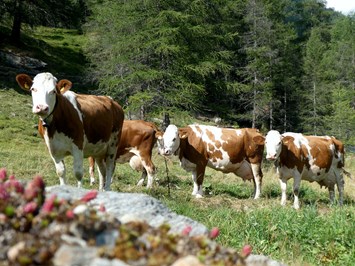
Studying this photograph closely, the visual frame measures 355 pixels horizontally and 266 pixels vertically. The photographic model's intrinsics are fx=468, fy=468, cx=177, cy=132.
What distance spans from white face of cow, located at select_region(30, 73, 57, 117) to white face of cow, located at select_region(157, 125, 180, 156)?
5291 millimetres

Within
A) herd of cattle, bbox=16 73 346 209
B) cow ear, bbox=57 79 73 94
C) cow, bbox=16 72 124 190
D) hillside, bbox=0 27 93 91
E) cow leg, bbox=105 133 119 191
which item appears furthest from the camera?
hillside, bbox=0 27 93 91

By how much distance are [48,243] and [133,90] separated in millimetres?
20916

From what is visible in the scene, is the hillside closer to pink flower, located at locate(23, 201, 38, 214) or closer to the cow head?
the cow head

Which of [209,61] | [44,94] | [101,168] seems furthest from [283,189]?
[209,61]

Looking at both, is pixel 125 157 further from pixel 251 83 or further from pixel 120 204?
pixel 251 83

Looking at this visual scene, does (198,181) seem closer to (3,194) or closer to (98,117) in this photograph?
(98,117)

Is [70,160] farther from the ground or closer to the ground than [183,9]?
closer to the ground

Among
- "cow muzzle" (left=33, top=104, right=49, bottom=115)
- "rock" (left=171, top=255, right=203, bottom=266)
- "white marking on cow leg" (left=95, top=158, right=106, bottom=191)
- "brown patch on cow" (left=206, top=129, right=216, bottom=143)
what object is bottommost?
"white marking on cow leg" (left=95, top=158, right=106, bottom=191)

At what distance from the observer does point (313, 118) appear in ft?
161

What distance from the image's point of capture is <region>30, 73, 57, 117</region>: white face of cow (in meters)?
6.71

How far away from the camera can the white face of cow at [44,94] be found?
6.71 metres

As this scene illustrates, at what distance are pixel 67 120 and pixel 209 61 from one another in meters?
16.6

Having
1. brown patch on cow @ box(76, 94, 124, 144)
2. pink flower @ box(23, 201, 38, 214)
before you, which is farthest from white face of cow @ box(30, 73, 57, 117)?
pink flower @ box(23, 201, 38, 214)

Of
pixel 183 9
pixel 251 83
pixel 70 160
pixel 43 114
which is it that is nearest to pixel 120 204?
pixel 43 114
